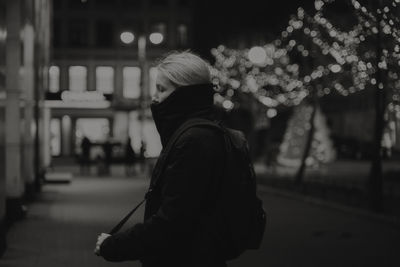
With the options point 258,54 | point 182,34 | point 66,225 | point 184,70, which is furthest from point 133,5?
point 184,70

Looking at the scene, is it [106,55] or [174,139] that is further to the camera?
[106,55]

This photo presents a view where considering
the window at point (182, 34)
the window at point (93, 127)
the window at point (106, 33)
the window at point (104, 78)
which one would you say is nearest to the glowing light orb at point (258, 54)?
the window at point (93, 127)

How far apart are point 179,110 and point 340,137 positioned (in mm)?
65555

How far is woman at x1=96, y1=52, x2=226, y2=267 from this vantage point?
4.02m

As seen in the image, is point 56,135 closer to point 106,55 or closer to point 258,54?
point 106,55

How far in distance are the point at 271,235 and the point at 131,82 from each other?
65272 millimetres

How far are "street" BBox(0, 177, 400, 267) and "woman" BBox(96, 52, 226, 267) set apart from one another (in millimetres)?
8482

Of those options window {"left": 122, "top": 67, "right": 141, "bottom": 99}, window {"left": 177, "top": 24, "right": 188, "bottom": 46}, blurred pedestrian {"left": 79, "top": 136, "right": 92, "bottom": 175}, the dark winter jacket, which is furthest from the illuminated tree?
window {"left": 177, "top": 24, "right": 188, "bottom": 46}

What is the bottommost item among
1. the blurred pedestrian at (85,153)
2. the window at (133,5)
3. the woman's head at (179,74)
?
the blurred pedestrian at (85,153)

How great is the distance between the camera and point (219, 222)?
411cm

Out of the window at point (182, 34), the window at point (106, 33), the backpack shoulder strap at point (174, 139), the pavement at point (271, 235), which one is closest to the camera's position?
the backpack shoulder strap at point (174, 139)

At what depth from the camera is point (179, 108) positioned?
4.29 m

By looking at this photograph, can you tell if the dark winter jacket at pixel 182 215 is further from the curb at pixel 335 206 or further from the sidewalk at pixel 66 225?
the curb at pixel 335 206

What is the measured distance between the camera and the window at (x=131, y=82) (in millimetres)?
81062
